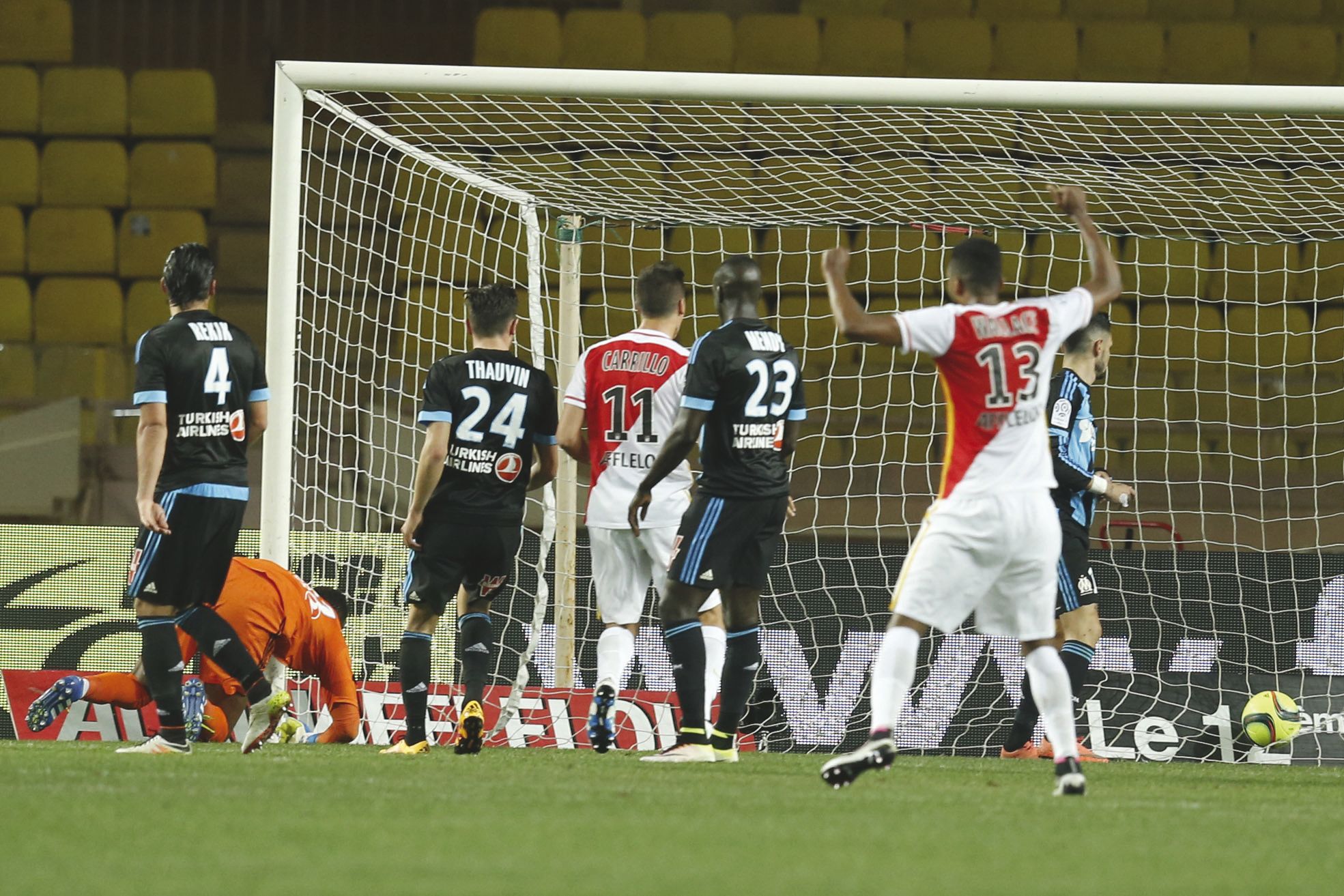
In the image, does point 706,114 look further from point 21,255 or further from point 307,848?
point 307,848

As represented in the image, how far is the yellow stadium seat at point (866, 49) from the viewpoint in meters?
13.2

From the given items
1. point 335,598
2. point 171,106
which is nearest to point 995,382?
point 335,598

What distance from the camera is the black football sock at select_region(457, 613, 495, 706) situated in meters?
6.57

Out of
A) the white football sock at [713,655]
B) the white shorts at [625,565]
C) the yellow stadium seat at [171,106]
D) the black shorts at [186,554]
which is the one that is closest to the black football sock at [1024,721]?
the white football sock at [713,655]

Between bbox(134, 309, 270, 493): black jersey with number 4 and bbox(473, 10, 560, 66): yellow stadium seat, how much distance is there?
7477mm

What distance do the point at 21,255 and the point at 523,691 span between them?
23.9ft

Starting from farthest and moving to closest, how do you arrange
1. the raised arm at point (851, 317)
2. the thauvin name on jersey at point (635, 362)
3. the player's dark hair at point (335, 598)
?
the player's dark hair at point (335, 598) → the thauvin name on jersey at point (635, 362) → the raised arm at point (851, 317)

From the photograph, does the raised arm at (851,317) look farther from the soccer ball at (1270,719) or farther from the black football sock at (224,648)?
the soccer ball at (1270,719)

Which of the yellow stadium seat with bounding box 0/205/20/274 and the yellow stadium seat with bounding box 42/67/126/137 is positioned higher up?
the yellow stadium seat with bounding box 42/67/126/137

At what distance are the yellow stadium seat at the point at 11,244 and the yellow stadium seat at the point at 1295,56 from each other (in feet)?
32.9

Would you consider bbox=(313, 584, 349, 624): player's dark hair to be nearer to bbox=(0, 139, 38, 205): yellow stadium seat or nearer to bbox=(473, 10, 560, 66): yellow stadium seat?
bbox=(473, 10, 560, 66): yellow stadium seat

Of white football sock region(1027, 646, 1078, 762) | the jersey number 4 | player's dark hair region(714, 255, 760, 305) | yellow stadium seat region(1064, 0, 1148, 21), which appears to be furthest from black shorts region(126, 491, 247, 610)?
yellow stadium seat region(1064, 0, 1148, 21)

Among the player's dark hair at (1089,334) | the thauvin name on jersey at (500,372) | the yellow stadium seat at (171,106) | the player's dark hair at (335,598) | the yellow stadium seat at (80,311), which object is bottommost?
the player's dark hair at (335,598)

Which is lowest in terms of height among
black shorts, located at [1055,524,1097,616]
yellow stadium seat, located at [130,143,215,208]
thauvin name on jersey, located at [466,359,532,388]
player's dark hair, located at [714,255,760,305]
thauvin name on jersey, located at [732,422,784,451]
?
black shorts, located at [1055,524,1097,616]
